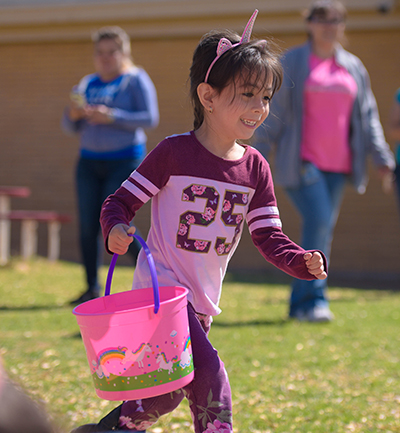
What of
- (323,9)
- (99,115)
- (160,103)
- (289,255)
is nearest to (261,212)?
(289,255)

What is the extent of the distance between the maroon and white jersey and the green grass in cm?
63

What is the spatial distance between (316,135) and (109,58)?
1794 mm

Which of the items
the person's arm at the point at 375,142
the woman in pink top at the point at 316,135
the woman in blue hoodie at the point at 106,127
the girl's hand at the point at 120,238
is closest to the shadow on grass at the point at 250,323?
the woman in pink top at the point at 316,135

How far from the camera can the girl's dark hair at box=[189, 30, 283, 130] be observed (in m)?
2.12

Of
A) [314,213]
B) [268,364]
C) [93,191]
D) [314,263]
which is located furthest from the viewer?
[93,191]

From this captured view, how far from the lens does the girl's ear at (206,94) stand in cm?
220

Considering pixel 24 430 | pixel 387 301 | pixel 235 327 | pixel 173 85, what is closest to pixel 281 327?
pixel 235 327

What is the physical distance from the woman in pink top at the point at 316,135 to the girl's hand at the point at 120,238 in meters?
2.73

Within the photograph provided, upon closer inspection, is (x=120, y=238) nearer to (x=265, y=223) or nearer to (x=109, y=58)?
(x=265, y=223)

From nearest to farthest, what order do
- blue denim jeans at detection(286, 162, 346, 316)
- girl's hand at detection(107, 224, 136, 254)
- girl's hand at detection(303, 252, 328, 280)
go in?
girl's hand at detection(107, 224, 136, 254) < girl's hand at detection(303, 252, 328, 280) < blue denim jeans at detection(286, 162, 346, 316)

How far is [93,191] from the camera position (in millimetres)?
4871

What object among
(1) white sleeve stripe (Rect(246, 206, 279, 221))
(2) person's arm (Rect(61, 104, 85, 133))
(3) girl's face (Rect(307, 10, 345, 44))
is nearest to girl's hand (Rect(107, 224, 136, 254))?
(1) white sleeve stripe (Rect(246, 206, 279, 221))

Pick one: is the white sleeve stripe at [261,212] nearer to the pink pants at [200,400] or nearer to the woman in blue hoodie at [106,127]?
the pink pants at [200,400]

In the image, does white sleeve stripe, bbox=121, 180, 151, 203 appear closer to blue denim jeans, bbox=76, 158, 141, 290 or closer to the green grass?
the green grass
